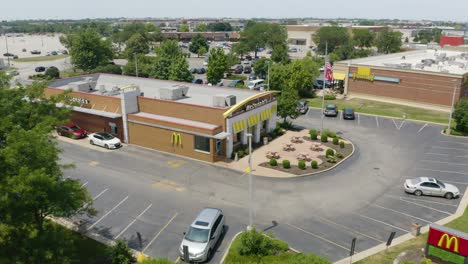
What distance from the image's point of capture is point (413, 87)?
A: 61188 mm

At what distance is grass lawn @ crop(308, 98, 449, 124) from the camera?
54.2 metres

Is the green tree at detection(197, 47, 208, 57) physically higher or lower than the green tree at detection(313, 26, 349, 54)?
lower

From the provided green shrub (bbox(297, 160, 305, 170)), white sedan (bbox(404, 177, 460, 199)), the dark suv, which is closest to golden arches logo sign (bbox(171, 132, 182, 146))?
green shrub (bbox(297, 160, 305, 170))

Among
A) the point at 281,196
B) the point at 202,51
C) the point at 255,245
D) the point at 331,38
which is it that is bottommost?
the point at 281,196

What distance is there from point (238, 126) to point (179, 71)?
30833 mm

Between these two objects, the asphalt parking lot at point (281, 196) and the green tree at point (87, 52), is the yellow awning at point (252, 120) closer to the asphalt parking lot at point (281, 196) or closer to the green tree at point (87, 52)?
the asphalt parking lot at point (281, 196)

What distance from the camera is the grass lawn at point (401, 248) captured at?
21.8 meters

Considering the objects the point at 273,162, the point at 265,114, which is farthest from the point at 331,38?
the point at 273,162

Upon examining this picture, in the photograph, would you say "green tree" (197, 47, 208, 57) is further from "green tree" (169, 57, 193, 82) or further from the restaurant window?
the restaurant window

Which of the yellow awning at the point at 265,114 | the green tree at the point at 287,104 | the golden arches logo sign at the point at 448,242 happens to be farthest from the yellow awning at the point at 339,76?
the golden arches logo sign at the point at 448,242

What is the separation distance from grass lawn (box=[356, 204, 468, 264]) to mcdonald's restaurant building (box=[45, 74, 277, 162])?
17639 millimetres

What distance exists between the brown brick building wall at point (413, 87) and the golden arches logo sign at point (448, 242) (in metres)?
43.2

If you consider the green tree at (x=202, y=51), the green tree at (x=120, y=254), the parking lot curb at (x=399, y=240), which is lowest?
the parking lot curb at (x=399, y=240)

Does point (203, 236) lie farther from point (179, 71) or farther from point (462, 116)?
point (179, 71)
